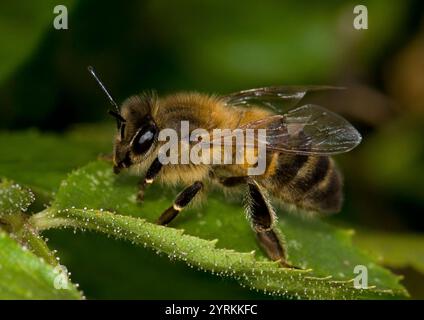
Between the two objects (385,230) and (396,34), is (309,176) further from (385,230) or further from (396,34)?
(396,34)

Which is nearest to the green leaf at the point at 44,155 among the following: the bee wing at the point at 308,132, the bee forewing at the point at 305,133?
the bee forewing at the point at 305,133

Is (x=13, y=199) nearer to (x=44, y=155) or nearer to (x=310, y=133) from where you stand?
(x=44, y=155)

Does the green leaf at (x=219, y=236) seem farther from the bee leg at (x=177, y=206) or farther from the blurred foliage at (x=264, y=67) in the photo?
the blurred foliage at (x=264, y=67)

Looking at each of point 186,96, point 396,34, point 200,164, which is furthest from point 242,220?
point 396,34

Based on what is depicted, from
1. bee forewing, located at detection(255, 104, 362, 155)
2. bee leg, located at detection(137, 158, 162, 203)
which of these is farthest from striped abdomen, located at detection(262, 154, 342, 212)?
bee leg, located at detection(137, 158, 162, 203)

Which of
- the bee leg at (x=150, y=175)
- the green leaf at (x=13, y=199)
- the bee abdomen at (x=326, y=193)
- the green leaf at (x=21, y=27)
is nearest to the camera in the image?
the green leaf at (x=13, y=199)

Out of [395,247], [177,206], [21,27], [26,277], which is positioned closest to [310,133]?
[177,206]
